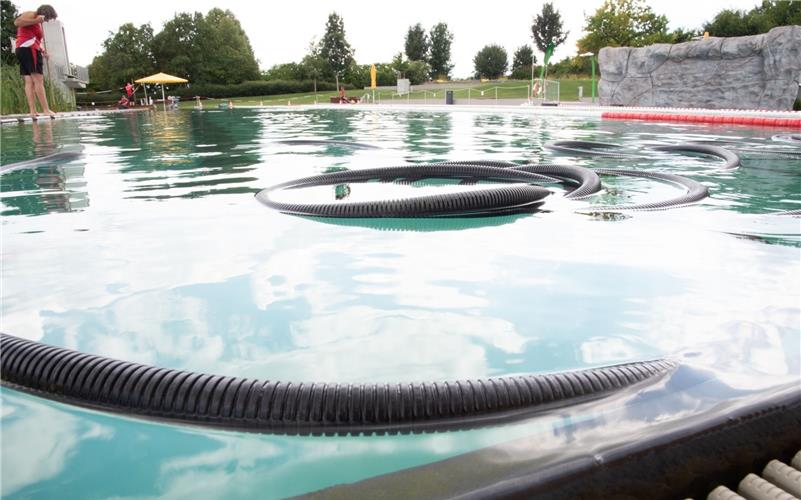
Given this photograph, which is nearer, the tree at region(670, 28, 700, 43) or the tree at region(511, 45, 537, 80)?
the tree at region(670, 28, 700, 43)

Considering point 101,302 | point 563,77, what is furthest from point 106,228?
point 563,77

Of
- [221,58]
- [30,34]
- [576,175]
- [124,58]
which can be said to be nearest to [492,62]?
[221,58]

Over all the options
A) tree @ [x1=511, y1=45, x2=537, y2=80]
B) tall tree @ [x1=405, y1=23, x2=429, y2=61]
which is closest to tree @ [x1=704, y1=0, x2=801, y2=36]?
tree @ [x1=511, y1=45, x2=537, y2=80]

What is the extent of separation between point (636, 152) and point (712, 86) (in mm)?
15984

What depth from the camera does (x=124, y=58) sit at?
197 ft

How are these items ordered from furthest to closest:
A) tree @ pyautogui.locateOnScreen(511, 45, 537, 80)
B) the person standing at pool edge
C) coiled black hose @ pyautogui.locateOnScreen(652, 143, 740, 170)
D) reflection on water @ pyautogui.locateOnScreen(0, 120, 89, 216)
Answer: tree @ pyautogui.locateOnScreen(511, 45, 537, 80), the person standing at pool edge, coiled black hose @ pyautogui.locateOnScreen(652, 143, 740, 170), reflection on water @ pyautogui.locateOnScreen(0, 120, 89, 216)

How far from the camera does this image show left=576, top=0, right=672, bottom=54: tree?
4881 centimetres

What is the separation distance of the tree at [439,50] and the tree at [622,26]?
25.0 meters

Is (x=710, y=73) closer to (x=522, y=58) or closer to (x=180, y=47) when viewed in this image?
(x=522, y=58)

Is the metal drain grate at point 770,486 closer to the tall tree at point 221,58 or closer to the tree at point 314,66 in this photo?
the tree at point 314,66

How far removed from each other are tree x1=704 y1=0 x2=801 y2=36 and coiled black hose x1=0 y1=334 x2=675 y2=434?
5671cm

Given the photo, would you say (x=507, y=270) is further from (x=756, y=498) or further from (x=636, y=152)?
(x=636, y=152)

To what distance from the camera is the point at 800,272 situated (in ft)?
9.98

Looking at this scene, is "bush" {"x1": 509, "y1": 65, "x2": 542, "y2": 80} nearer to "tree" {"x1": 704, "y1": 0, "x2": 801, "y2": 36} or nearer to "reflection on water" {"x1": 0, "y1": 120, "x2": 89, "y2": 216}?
"tree" {"x1": 704, "y1": 0, "x2": 801, "y2": 36}
